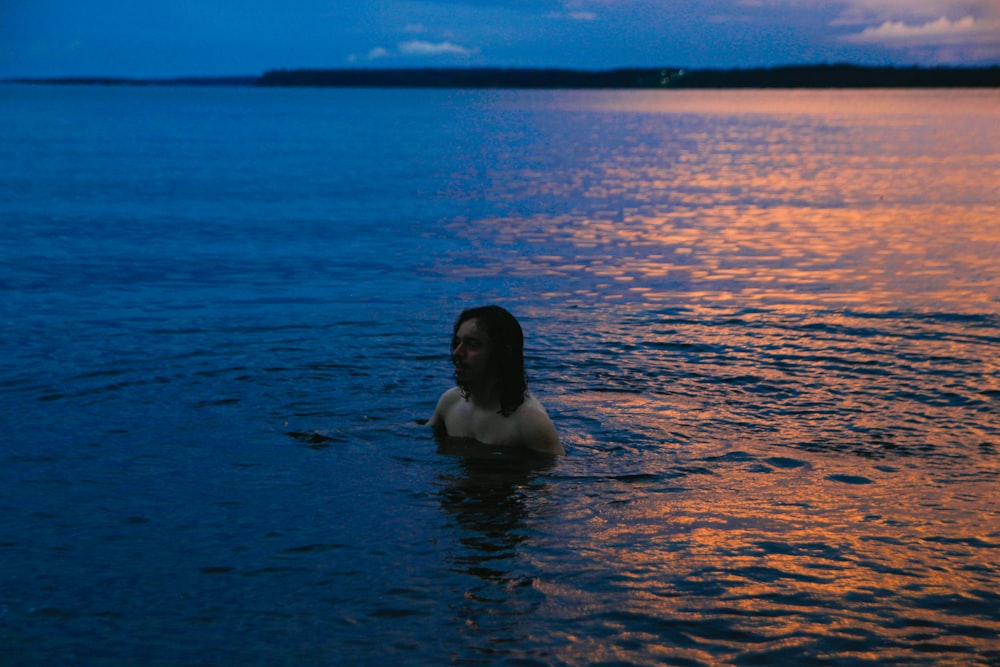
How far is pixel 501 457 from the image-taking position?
8820 millimetres

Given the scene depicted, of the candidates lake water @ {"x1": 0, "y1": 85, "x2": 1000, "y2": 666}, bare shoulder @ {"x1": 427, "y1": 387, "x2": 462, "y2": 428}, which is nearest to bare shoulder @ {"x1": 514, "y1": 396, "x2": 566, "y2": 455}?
lake water @ {"x1": 0, "y1": 85, "x2": 1000, "y2": 666}

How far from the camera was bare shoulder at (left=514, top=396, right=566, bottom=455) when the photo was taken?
8.75 m

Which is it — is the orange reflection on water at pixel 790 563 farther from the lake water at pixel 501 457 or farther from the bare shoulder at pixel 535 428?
the bare shoulder at pixel 535 428

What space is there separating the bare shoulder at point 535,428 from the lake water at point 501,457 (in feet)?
0.56

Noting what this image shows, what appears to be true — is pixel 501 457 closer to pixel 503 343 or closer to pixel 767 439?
pixel 503 343

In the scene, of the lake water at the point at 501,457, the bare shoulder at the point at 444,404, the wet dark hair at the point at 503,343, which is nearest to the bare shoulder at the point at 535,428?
the lake water at the point at 501,457

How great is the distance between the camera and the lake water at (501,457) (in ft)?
19.7

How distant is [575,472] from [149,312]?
28.5ft

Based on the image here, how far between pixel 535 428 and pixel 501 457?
14.8 inches

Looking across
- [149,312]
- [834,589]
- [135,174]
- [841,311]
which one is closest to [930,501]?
[834,589]

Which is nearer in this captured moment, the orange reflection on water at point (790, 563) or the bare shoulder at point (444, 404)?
the orange reflection on water at point (790, 563)

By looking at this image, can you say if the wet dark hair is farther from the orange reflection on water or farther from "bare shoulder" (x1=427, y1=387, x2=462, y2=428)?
the orange reflection on water

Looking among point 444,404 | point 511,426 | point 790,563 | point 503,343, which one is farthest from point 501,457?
point 790,563

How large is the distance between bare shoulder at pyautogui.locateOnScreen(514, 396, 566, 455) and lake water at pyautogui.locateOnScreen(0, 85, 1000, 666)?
171mm
